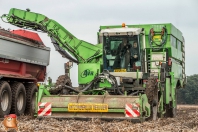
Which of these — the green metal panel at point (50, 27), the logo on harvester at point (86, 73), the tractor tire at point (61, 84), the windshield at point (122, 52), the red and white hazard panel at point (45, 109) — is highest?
the green metal panel at point (50, 27)

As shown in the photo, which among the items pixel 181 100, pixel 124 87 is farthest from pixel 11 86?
pixel 181 100

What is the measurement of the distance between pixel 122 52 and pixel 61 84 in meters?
2.21

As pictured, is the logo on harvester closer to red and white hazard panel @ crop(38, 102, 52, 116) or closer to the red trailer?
the red trailer

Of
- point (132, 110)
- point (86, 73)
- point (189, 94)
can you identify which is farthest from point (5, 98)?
point (189, 94)

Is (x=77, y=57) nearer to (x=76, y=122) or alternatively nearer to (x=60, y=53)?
(x=60, y=53)

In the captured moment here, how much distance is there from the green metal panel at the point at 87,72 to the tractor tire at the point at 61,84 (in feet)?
1.23

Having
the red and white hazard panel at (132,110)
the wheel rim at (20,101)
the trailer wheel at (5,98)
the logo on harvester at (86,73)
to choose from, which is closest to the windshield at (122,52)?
the logo on harvester at (86,73)

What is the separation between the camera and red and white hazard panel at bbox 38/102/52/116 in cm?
1259

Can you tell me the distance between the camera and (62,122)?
11836 millimetres

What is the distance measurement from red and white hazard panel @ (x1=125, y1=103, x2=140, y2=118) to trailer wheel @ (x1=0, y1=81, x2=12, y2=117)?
4605 millimetres

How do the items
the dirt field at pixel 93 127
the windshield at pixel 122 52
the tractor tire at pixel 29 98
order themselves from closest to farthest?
the dirt field at pixel 93 127 → the windshield at pixel 122 52 → the tractor tire at pixel 29 98

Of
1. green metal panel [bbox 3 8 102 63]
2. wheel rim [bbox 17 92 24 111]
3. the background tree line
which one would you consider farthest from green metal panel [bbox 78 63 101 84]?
the background tree line

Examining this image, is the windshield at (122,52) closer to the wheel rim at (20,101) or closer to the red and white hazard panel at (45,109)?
the red and white hazard panel at (45,109)

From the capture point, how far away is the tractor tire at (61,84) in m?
14.0
